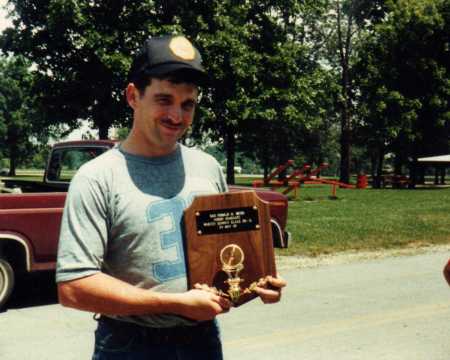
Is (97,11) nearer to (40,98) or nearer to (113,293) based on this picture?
(40,98)

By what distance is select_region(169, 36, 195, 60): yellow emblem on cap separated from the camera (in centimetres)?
186

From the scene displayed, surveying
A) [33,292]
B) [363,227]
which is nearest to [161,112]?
[33,292]

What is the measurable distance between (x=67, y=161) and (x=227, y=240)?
6.62 metres

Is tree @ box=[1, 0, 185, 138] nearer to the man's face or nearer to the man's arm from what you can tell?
the man's face

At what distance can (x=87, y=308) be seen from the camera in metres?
1.77

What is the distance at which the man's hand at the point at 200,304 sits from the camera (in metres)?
1.76

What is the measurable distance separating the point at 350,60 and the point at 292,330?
40.8 meters

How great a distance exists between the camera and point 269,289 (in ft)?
6.37

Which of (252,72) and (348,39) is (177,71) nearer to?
(252,72)

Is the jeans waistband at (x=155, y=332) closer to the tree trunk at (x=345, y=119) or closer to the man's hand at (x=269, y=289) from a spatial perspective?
the man's hand at (x=269, y=289)

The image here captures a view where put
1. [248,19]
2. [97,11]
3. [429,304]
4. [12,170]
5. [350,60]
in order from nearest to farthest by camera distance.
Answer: [429,304] → [97,11] → [248,19] → [350,60] → [12,170]

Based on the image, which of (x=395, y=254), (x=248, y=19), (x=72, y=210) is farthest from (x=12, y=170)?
(x=72, y=210)

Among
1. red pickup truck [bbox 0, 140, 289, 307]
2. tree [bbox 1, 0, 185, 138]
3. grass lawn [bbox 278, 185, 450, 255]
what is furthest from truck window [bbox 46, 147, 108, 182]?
tree [bbox 1, 0, 185, 138]

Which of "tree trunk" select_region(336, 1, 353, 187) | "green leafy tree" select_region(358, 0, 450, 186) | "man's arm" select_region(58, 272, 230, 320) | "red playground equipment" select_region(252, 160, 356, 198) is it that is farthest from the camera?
"tree trunk" select_region(336, 1, 353, 187)
